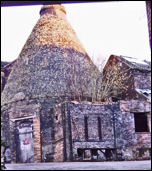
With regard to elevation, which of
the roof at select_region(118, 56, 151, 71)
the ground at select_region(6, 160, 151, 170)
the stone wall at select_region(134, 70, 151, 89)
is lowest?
the ground at select_region(6, 160, 151, 170)

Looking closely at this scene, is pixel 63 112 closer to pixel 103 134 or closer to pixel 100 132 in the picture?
pixel 100 132

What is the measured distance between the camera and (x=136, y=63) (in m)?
19.2

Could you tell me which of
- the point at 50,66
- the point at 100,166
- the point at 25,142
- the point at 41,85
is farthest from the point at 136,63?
the point at 100,166

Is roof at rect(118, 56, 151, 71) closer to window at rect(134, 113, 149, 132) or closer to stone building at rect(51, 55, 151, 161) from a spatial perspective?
stone building at rect(51, 55, 151, 161)

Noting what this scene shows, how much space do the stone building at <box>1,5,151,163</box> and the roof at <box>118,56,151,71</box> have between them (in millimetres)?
162

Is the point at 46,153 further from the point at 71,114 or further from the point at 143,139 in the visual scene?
the point at 143,139

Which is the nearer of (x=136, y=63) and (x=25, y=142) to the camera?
(x=25, y=142)

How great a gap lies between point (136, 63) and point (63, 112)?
6310 mm

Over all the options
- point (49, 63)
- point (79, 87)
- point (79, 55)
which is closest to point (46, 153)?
point (79, 87)

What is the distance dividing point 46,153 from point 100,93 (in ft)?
14.8

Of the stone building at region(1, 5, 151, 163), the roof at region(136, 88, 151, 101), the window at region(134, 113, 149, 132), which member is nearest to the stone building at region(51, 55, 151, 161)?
the stone building at region(1, 5, 151, 163)

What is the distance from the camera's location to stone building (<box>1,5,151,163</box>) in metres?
15.3

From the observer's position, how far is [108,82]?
713 inches

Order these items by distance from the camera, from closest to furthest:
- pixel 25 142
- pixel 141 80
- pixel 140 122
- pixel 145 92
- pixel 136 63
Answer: pixel 25 142 < pixel 140 122 < pixel 145 92 < pixel 141 80 < pixel 136 63
